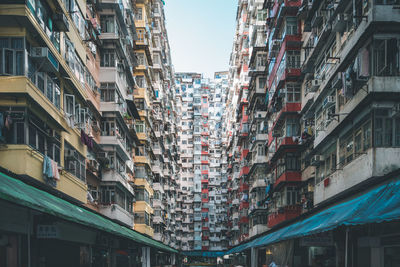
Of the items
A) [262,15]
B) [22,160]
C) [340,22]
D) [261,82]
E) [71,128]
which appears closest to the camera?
[22,160]

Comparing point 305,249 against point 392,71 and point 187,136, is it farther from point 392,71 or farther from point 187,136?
point 187,136

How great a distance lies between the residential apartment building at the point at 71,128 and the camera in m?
15.7

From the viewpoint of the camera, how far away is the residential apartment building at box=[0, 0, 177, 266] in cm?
1566

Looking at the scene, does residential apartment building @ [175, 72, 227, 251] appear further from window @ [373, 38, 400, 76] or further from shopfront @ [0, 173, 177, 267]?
window @ [373, 38, 400, 76]

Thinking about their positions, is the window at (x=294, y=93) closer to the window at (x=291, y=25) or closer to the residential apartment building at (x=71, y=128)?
the window at (x=291, y=25)

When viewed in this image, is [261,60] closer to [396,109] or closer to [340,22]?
[340,22]

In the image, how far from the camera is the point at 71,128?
71.9 ft

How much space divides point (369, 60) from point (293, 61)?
53.3ft

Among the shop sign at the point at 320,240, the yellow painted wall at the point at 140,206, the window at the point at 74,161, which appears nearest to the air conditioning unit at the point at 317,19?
the shop sign at the point at 320,240

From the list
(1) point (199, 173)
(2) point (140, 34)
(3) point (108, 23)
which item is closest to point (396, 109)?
(3) point (108, 23)

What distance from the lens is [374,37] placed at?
16656 mm

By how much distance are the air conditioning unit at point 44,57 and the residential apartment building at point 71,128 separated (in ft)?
0.13

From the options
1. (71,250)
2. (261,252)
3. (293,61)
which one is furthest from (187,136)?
(71,250)

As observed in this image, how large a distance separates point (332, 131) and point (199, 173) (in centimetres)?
8437
